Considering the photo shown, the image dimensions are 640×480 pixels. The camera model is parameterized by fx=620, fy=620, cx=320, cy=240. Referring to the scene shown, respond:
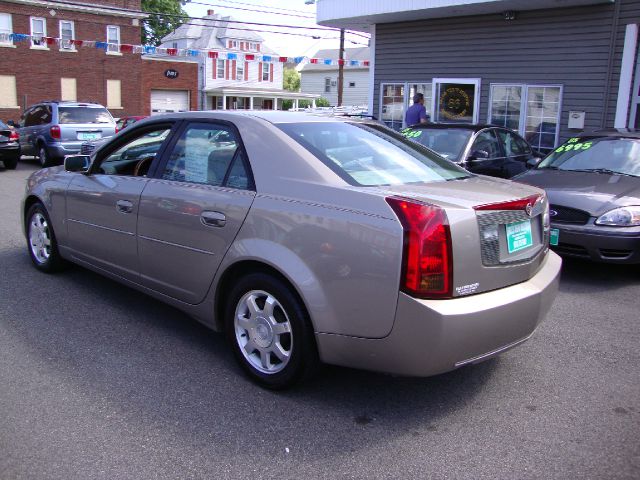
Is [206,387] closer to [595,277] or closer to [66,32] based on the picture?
[595,277]

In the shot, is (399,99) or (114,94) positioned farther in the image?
(114,94)

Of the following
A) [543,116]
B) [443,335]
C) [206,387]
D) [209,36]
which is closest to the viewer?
[443,335]

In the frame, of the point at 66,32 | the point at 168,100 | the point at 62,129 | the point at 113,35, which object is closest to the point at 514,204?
the point at 62,129

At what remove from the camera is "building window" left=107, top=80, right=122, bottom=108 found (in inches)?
1499

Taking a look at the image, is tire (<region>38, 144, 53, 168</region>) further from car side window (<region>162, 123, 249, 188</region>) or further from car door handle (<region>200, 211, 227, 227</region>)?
car door handle (<region>200, 211, 227, 227</region>)

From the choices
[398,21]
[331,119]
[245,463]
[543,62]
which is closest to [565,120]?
[543,62]

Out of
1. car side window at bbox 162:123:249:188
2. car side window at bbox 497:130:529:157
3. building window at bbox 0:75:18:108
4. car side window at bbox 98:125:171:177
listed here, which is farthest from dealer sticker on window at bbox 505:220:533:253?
building window at bbox 0:75:18:108

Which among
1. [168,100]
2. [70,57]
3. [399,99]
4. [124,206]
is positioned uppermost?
[70,57]

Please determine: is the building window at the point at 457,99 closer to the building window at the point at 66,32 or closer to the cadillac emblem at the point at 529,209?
the cadillac emblem at the point at 529,209

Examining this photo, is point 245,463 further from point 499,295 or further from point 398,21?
point 398,21

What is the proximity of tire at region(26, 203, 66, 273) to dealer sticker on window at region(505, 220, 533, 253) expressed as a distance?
13.3ft

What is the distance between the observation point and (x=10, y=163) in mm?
16047

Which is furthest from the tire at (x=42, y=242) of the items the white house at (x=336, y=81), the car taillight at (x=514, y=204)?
the white house at (x=336, y=81)

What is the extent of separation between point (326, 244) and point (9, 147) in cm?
1490
